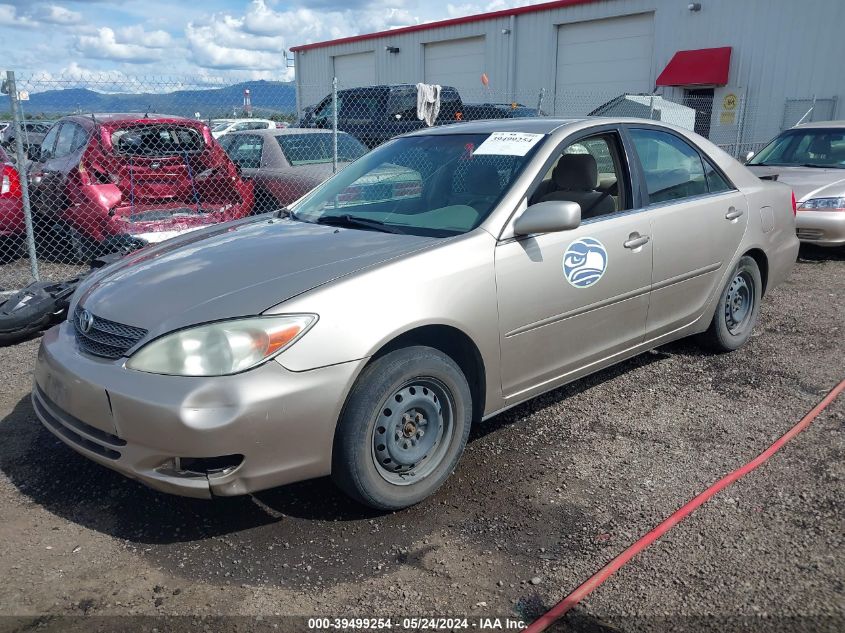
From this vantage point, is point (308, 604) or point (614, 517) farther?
point (614, 517)

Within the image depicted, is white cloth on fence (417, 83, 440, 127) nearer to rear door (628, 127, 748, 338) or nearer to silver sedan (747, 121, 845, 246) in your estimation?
silver sedan (747, 121, 845, 246)

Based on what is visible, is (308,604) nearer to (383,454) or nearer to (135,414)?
(383,454)

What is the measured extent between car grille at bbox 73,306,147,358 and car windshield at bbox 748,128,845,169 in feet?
29.6

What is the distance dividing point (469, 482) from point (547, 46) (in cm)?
2350

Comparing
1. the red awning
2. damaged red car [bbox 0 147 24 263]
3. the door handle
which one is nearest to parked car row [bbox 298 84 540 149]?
damaged red car [bbox 0 147 24 263]

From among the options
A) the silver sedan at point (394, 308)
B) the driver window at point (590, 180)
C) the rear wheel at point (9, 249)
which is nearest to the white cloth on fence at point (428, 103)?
the rear wheel at point (9, 249)

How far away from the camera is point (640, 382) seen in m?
4.52

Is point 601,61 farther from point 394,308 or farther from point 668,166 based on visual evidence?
point 394,308

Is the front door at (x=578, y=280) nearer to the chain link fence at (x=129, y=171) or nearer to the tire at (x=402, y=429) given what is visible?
the tire at (x=402, y=429)

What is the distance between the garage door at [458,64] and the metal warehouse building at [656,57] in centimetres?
4

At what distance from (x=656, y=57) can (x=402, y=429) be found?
70.4ft

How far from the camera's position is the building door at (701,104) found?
67.9 ft

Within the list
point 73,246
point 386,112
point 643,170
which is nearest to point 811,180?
point 643,170

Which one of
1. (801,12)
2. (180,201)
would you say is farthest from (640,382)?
(801,12)
